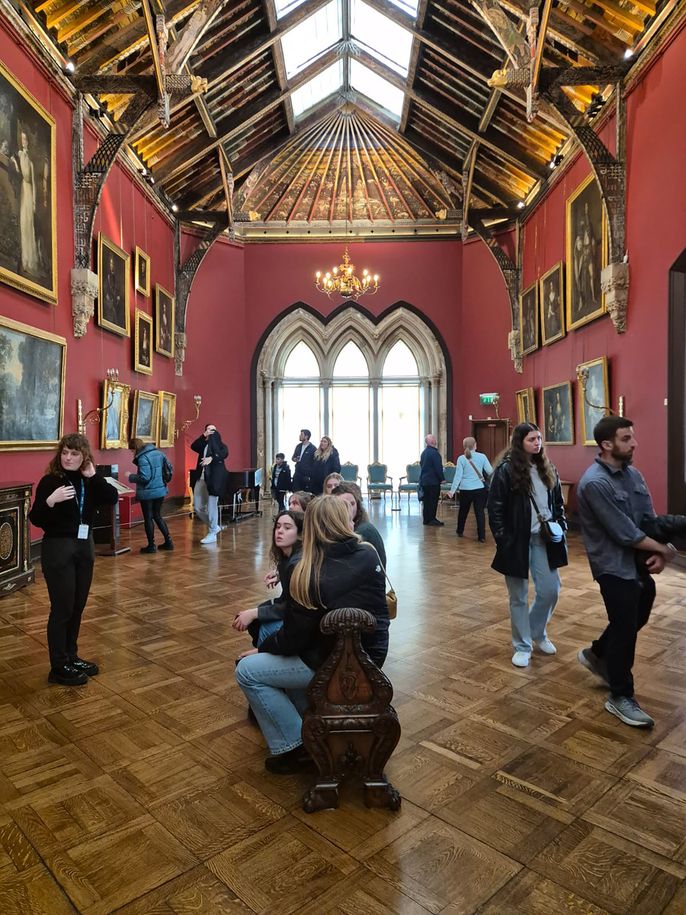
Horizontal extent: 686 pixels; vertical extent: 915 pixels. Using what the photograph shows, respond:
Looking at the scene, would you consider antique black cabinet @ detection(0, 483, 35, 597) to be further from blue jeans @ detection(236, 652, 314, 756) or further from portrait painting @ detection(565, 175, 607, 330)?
portrait painting @ detection(565, 175, 607, 330)

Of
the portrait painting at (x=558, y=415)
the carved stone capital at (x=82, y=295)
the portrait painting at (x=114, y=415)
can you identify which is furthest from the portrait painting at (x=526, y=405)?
the carved stone capital at (x=82, y=295)

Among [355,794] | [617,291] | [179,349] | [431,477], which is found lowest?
[355,794]

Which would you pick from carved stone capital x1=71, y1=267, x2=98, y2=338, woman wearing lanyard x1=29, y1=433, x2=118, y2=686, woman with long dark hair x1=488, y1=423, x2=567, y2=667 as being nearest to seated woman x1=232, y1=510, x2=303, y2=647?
woman wearing lanyard x1=29, y1=433, x2=118, y2=686

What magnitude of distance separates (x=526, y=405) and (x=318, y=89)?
841cm

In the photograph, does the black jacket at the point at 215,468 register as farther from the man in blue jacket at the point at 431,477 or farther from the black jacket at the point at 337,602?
the black jacket at the point at 337,602

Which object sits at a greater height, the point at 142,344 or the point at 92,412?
the point at 142,344

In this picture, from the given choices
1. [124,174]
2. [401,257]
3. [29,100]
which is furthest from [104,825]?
[401,257]

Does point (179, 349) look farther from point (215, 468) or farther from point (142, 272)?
point (215, 468)

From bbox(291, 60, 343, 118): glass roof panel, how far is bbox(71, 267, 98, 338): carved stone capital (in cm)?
723

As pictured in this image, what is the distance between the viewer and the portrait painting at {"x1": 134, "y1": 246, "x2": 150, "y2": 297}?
35.5 feet

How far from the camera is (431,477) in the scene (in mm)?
10562

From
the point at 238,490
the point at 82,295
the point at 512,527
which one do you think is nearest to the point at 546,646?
the point at 512,527

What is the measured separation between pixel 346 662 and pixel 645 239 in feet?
24.2

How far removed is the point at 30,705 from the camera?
10.7ft
